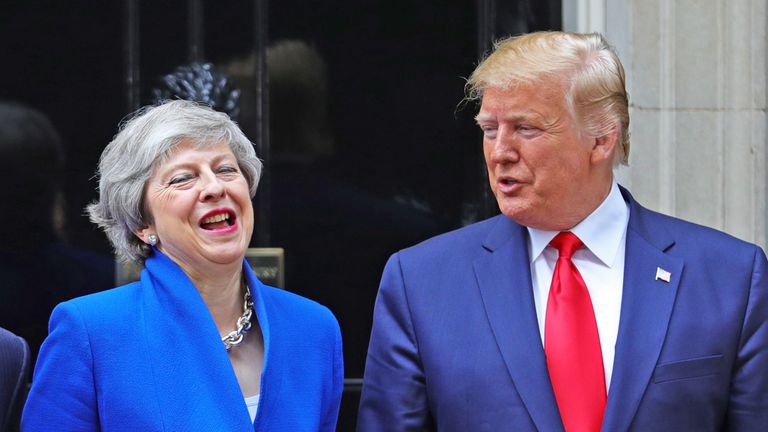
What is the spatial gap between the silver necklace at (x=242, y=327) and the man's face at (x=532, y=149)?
2.41 ft

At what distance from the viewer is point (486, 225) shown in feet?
10.3

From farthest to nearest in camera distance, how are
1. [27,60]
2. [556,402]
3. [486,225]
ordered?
[27,60] < [486,225] < [556,402]

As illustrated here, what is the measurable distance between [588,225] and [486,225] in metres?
0.28

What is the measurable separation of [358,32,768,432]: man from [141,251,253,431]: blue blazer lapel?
0.33 metres

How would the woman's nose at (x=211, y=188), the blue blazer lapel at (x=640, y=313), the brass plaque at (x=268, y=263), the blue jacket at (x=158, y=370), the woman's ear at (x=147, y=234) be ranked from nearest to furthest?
the blue blazer lapel at (x=640, y=313) < the blue jacket at (x=158, y=370) < the woman's nose at (x=211, y=188) < the woman's ear at (x=147, y=234) < the brass plaque at (x=268, y=263)

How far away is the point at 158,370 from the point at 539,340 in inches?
35.1

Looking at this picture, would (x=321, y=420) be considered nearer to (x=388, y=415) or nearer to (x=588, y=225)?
(x=388, y=415)

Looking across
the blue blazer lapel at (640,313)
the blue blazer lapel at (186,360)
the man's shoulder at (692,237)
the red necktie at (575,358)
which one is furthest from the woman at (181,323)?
the man's shoulder at (692,237)

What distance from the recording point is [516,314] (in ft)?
9.57

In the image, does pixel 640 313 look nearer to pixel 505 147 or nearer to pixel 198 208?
pixel 505 147

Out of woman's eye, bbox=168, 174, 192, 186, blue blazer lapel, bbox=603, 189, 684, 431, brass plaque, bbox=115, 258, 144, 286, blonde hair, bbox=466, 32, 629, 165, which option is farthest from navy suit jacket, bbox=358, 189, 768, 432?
brass plaque, bbox=115, 258, 144, 286

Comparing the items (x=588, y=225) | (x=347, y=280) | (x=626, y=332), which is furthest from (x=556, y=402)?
(x=347, y=280)

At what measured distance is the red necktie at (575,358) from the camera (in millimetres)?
2830

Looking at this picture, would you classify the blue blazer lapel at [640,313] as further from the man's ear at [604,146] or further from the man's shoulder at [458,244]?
the man's shoulder at [458,244]
